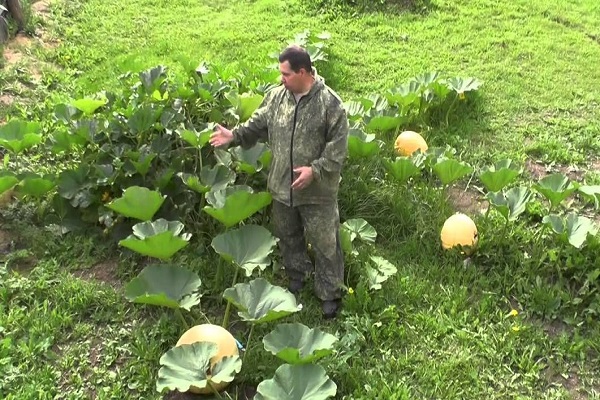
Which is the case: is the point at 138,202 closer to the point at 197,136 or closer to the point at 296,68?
the point at 197,136

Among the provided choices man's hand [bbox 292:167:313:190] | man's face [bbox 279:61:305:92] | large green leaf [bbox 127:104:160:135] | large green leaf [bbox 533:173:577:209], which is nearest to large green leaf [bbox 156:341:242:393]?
man's hand [bbox 292:167:313:190]

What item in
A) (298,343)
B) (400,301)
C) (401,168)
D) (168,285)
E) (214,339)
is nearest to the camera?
(298,343)

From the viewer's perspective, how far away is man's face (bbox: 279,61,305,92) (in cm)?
364

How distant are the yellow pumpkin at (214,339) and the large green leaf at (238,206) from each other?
0.65 metres

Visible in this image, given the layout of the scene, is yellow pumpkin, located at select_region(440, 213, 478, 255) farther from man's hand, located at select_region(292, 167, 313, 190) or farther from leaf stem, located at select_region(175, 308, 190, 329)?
leaf stem, located at select_region(175, 308, 190, 329)

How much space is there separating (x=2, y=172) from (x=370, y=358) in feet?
8.57

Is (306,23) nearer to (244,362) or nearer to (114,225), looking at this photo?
(114,225)

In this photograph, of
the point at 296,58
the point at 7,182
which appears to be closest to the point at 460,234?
the point at 296,58

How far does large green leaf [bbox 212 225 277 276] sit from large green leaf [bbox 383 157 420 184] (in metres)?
1.32

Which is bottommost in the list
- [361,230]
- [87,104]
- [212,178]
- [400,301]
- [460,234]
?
[400,301]

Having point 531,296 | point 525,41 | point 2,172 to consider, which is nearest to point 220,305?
point 2,172

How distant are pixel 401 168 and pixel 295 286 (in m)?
1.19

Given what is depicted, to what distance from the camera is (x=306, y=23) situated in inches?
332

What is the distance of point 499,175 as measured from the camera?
4.60 metres
